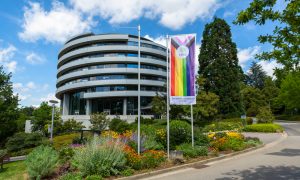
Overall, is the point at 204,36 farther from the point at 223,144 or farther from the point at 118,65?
the point at 223,144

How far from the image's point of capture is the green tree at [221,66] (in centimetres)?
4353

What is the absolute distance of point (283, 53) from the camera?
20.2 feet

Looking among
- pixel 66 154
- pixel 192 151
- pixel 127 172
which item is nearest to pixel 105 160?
pixel 127 172

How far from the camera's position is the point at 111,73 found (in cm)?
6009

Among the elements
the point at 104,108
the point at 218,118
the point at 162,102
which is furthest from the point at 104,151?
the point at 104,108

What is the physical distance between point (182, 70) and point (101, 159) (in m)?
5.97

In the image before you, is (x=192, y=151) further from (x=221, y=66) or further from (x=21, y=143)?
(x=221, y=66)

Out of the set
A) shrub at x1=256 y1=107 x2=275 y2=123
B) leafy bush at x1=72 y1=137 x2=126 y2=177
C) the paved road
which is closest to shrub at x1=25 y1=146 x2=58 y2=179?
leafy bush at x1=72 y1=137 x2=126 y2=177

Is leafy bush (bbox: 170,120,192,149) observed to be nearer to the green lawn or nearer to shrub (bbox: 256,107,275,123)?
the green lawn

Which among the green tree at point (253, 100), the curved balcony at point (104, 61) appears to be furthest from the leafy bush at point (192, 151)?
the green tree at point (253, 100)

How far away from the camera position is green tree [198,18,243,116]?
1714 inches

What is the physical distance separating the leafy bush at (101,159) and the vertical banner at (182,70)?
428cm

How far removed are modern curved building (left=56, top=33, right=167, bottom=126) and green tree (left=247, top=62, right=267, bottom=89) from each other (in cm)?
4776

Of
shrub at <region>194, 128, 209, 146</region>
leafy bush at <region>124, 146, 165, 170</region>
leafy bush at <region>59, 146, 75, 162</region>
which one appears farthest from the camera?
shrub at <region>194, 128, 209, 146</region>
